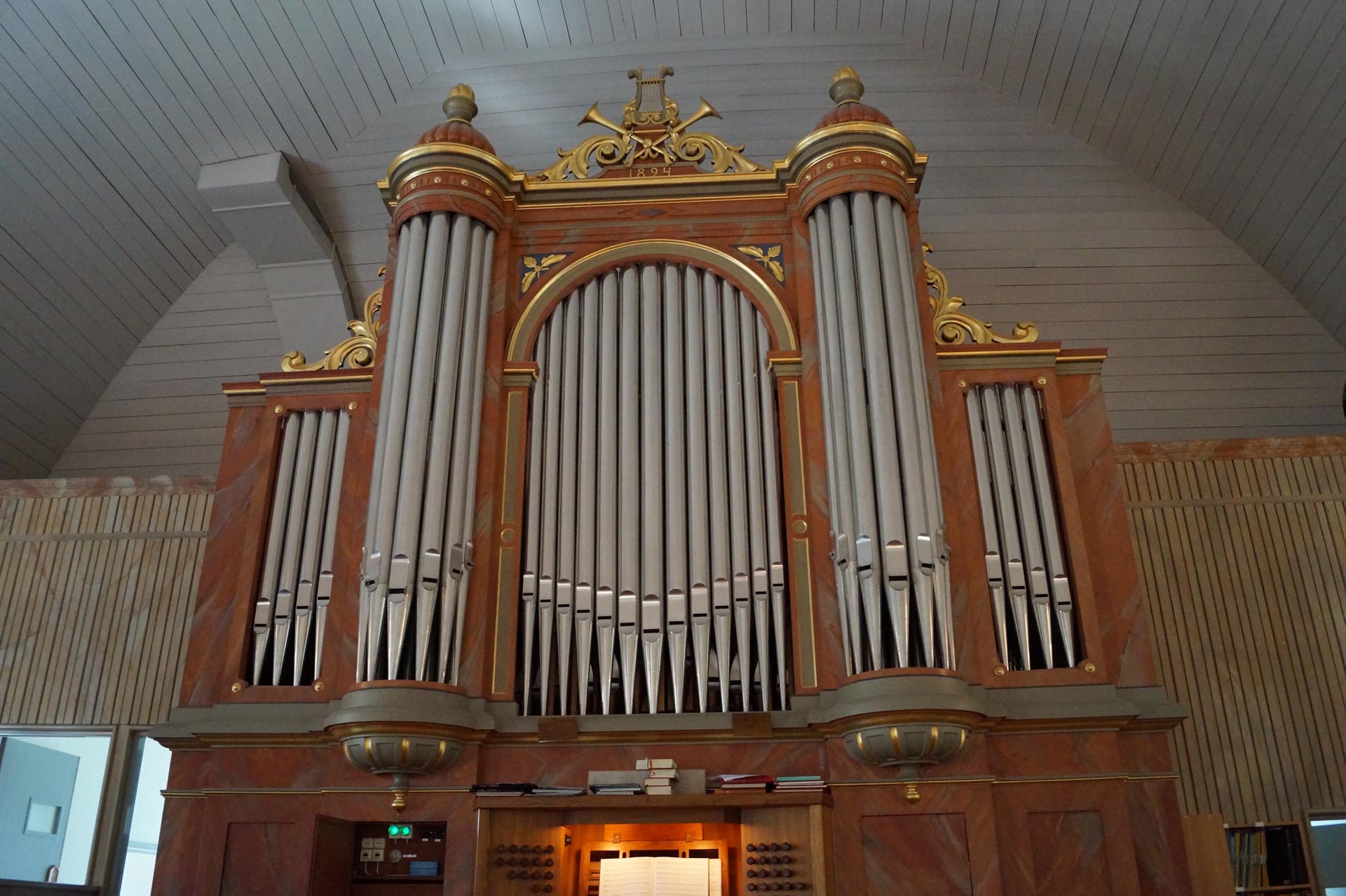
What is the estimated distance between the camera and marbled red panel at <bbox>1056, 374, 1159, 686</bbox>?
638cm

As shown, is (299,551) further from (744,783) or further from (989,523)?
(989,523)

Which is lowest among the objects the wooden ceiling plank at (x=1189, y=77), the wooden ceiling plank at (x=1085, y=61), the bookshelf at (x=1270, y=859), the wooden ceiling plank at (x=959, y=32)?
the bookshelf at (x=1270, y=859)

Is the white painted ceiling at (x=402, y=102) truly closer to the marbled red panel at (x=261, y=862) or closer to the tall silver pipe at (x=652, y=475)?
the tall silver pipe at (x=652, y=475)

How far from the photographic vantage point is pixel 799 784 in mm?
5789

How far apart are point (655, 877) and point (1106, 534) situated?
319 centimetres

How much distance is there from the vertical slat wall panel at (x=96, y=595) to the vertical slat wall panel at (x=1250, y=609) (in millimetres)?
7460

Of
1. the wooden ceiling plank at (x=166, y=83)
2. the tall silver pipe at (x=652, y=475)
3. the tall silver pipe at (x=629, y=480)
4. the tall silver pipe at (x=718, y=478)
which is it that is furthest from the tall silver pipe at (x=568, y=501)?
the wooden ceiling plank at (x=166, y=83)

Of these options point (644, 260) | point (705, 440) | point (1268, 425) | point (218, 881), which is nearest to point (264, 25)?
point (644, 260)

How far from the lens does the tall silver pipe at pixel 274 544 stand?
6684 mm

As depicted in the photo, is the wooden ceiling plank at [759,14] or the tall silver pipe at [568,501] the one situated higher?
the wooden ceiling plank at [759,14]

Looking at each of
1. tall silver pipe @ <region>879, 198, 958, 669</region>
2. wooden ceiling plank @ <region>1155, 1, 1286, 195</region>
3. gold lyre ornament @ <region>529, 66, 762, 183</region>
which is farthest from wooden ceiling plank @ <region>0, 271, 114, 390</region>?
wooden ceiling plank @ <region>1155, 1, 1286, 195</region>

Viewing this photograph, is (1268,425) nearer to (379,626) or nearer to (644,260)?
(644,260)

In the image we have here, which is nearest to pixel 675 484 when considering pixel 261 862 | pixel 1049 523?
pixel 1049 523

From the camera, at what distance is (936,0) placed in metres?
9.47
